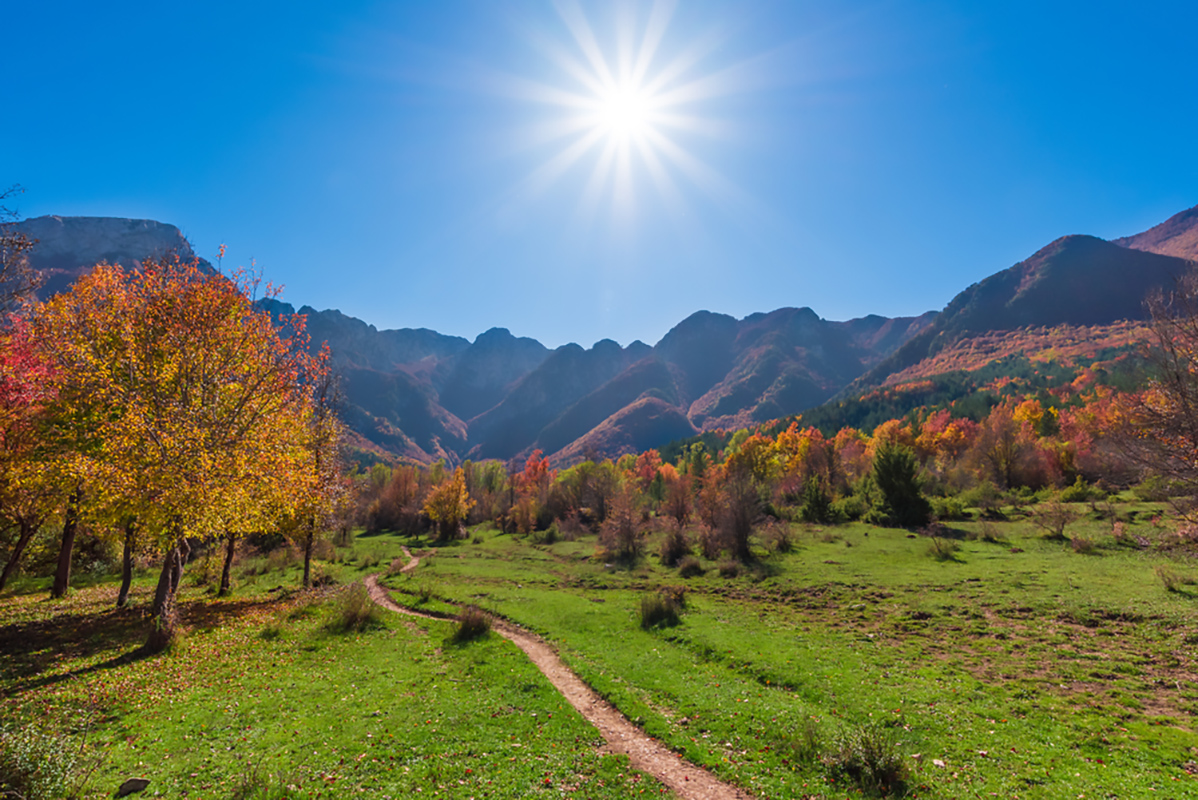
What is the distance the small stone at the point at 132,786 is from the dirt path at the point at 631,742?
1028 cm

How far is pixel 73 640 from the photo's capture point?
58.0ft

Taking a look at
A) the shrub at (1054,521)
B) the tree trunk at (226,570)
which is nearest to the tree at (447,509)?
the tree trunk at (226,570)

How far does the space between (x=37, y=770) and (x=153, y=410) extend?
13.6 metres

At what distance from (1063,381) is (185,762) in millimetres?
231272

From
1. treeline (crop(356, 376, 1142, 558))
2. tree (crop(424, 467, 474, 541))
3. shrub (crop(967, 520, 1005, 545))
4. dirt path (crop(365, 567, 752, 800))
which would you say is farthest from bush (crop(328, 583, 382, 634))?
Result: shrub (crop(967, 520, 1005, 545))

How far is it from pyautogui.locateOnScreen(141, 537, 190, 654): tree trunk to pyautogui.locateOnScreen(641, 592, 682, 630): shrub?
2100 cm

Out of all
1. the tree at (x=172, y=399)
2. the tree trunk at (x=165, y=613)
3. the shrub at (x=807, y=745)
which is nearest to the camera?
the shrub at (x=807, y=745)

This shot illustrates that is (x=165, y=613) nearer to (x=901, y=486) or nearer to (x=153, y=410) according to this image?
Result: (x=153, y=410)

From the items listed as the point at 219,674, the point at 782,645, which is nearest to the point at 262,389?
the point at 219,674

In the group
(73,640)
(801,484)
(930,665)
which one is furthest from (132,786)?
(801,484)

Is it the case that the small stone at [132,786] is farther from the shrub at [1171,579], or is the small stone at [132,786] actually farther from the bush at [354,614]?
the shrub at [1171,579]

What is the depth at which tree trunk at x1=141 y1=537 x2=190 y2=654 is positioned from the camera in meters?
17.2

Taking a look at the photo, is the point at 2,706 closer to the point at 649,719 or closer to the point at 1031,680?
the point at 649,719

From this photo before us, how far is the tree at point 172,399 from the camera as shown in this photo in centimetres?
1622
